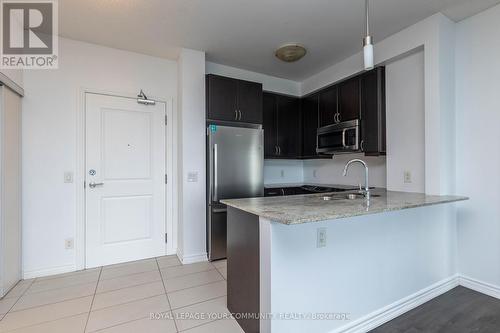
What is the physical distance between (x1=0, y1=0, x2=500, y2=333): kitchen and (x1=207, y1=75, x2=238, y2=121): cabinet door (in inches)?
0.7

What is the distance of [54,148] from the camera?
104 inches

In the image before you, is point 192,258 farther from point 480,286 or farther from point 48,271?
point 480,286

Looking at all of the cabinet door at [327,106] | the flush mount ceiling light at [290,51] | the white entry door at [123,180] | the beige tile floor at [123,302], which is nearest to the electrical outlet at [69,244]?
the white entry door at [123,180]

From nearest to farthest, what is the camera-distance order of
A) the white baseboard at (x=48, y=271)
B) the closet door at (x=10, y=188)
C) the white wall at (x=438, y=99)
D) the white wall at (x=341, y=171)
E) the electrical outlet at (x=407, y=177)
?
the closet door at (x=10, y=188) < the white wall at (x=438, y=99) < the white baseboard at (x=48, y=271) < the electrical outlet at (x=407, y=177) < the white wall at (x=341, y=171)

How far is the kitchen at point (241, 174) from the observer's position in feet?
5.57

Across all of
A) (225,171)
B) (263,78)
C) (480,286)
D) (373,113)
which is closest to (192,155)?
(225,171)

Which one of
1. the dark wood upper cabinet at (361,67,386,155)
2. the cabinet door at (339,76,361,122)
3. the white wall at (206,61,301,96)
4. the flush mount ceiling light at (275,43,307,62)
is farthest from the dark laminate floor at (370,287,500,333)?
the white wall at (206,61,301,96)

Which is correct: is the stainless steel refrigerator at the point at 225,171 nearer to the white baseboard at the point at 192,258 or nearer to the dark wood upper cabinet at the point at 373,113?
the white baseboard at the point at 192,258

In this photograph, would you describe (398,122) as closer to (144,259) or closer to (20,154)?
(144,259)

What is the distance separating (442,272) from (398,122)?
157 centimetres

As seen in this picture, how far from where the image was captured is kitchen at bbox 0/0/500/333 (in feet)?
5.57

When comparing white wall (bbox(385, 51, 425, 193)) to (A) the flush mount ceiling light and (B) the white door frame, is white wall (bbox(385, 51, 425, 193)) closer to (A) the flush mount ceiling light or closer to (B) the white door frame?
(A) the flush mount ceiling light

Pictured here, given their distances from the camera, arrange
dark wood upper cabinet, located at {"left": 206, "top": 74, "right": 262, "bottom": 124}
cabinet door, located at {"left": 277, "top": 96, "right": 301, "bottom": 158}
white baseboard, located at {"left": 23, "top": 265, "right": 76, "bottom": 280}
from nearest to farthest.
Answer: white baseboard, located at {"left": 23, "top": 265, "right": 76, "bottom": 280} < dark wood upper cabinet, located at {"left": 206, "top": 74, "right": 262, "bottom": 124} < cabinet door, located at {"left": 277, "top": 96, "right": 301, "bottom": 158}

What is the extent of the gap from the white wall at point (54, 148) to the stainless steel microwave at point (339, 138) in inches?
111
